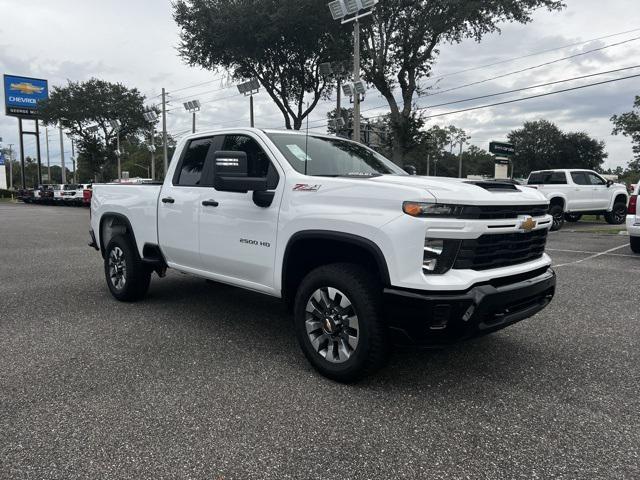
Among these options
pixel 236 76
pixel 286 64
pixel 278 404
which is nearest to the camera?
pixel 278 404

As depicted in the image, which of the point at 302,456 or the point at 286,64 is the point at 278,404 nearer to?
the point at 302,456

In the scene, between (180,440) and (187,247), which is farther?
(187,247)

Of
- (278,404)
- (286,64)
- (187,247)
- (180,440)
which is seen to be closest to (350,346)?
(278,404)

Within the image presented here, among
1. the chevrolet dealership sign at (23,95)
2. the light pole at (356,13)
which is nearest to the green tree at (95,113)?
the chevrolet dealership sign at (23,95)

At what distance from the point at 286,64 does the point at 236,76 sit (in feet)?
11.0

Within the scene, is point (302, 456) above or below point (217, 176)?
below

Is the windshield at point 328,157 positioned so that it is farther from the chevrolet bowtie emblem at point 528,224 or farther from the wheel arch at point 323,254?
the chevrolet bowtie emblem at point 528,224

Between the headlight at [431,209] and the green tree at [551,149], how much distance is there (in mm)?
85408

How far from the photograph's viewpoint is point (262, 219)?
4.03 metres

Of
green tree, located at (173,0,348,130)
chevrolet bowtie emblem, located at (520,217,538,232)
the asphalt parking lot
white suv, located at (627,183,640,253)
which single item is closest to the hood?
chevrolet bowtie emblem, located at (520,217,538,232)

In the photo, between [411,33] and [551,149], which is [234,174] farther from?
[551,149]

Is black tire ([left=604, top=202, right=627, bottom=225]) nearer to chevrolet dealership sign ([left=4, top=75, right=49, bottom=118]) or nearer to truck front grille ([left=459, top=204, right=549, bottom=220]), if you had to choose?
truck front grille ([left=459, top=204, right=549, bottom=220])

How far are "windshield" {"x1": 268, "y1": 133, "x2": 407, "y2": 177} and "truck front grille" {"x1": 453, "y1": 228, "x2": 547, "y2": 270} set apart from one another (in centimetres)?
125

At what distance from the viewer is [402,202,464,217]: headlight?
3104 mm
